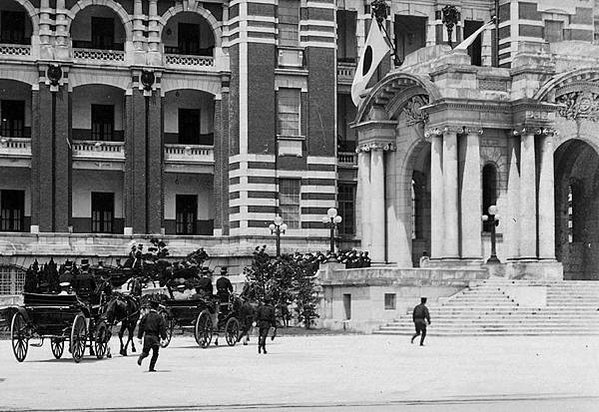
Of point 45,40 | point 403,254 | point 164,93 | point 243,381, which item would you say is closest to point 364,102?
point 403,254

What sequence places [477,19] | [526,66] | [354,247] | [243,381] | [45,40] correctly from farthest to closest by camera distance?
[477,19] → [354,247] → [45,40] → [526,66] → [243,381]

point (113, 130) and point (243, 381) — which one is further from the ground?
point (113, 130)

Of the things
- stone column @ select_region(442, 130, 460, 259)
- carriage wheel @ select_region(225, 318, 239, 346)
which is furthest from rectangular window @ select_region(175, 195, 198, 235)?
carriage wheel @ select_region(225, 318, 239, 346)

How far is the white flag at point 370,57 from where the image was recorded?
57.2 meters

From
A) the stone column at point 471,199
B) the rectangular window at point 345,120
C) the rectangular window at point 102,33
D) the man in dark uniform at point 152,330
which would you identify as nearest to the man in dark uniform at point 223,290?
the man in dark uniform at point 152,330

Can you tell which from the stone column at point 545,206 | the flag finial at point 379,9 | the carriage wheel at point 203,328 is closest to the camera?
the carriage wheel at point 203,328

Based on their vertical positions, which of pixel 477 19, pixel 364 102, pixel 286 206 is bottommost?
pixel 286 206

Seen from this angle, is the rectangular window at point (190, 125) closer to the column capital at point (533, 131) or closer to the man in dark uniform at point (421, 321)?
the column capital at point (533, 131)

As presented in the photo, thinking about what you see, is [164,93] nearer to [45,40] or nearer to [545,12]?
[45,40]

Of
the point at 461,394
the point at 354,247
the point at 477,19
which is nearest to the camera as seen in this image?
the point at 461,394

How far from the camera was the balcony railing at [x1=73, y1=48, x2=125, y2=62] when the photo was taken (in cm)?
6159

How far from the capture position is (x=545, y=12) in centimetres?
6919

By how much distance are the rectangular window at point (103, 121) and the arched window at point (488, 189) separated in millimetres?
19162

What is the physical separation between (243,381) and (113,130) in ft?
128
